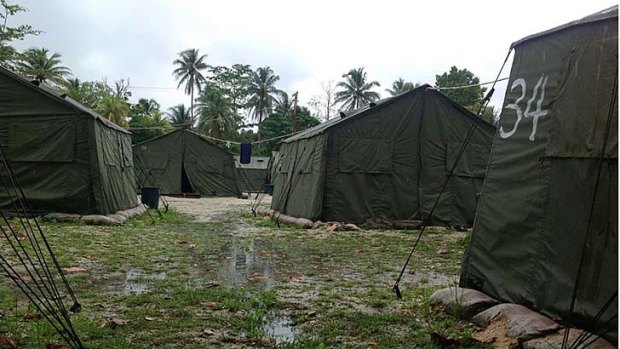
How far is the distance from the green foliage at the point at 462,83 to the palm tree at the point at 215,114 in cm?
1887

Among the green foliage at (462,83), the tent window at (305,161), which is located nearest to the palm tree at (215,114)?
the green foliage at (462,83)

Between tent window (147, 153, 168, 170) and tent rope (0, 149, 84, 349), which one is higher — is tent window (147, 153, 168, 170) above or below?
above

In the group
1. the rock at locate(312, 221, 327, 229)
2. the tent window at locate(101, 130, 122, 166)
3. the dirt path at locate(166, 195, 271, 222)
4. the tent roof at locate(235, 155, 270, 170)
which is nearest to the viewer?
the rock at locate(312, 221, 327, 229)

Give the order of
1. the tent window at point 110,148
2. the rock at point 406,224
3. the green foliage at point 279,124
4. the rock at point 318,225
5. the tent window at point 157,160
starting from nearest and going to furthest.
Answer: the rock at point 318,225 < the rock at point 406,224 < the tent window at point 110,148 < the tent window at point 157,160 < the green foliage at point 279,124

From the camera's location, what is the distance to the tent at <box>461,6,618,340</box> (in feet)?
10.1

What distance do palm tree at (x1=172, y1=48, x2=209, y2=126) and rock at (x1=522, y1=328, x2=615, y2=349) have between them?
51363mm

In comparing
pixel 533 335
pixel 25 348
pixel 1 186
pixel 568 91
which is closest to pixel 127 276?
pixel 25 348

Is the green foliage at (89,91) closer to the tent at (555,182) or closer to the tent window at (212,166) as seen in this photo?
the tent window at (212,166)

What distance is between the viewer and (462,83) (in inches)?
1432

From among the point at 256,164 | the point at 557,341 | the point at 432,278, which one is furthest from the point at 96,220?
the point at 256,164

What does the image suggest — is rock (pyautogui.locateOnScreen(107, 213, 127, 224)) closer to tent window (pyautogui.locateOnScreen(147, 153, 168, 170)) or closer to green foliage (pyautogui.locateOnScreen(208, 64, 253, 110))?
tent window (pyautogui.locateOnScreen(147, 153, 168, 170))

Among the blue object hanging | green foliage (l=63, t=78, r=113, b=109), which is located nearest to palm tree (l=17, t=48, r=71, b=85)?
green foliage (l=63, t=78, r=113, b=109)

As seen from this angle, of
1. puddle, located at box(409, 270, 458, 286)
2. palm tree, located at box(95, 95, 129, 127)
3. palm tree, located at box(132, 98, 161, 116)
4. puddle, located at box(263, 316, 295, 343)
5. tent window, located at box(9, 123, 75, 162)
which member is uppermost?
palm tree, located at box(132, 98, 161, 116)

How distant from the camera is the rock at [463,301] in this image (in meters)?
3.86
